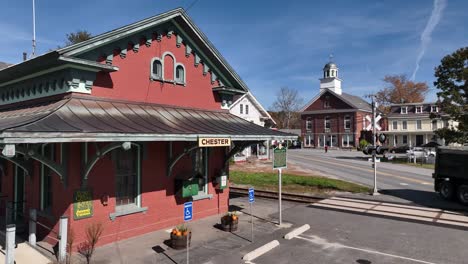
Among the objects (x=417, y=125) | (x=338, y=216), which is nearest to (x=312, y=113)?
(x=417, y=125)

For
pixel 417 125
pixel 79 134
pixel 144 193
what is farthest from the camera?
pixel 417 125

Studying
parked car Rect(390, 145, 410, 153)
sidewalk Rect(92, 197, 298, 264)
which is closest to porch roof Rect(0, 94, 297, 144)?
sidewalk Rect(92, 197, 298, 264)

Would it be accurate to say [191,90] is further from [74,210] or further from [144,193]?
[74,210]

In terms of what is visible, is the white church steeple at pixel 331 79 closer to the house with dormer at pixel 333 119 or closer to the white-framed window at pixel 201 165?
the house with dormer at pixel 333 119

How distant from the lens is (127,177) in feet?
35.6

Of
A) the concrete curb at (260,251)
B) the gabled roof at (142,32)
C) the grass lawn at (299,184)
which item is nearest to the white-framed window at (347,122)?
the grass lawn at (299,184)

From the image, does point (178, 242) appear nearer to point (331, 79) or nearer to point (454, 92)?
point (454, 92)

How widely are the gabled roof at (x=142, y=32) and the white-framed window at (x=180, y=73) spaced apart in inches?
38.5

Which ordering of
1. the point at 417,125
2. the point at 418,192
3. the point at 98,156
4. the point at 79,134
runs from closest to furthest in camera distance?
the point at 79,134 < the point at 98,156 < the point at 418,192 < the point at 417,125

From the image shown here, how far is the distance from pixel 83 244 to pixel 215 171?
561 cm

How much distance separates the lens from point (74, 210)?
30.3ft

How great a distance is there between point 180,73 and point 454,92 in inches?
1278

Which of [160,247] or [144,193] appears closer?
[160,247]

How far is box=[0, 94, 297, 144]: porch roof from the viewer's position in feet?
24.4
